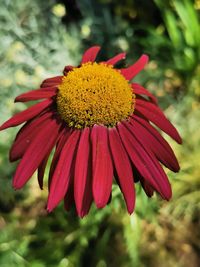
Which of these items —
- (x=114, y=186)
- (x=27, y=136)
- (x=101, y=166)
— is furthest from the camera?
(x=114, y=186)

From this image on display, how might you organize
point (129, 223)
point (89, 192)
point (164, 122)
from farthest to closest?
point (129, 223)
point (164, 122)
point (89, 192)

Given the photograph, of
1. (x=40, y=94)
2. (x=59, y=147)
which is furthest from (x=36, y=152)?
(x=40, y=94)

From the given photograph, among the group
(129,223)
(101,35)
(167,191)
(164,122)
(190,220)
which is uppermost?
(101,35)

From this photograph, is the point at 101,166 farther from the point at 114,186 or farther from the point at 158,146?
the point at 114,186

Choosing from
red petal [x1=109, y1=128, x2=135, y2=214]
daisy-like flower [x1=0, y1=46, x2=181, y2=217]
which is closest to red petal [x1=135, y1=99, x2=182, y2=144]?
daisy-like flower [x1=0, y1=46, x2=181, y2=217]

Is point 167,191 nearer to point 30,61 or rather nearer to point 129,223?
point 129,223

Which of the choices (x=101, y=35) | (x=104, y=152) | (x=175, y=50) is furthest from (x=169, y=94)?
(x=104, y=152)

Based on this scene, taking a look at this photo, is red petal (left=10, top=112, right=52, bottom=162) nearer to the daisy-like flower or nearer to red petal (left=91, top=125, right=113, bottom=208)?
the daisy-like flower
